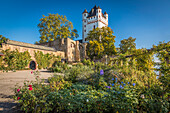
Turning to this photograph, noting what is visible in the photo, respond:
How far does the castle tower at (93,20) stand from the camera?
129 feet

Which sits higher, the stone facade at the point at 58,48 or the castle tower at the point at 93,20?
the castle tower at the point at 93,20

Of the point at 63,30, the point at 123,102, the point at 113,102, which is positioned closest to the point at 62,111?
the point at 113,102

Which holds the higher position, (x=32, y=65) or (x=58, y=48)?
(x=58, y=48)

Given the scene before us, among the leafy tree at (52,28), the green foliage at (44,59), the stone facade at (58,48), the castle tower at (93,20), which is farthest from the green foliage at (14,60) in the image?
the castle tower at (93,20)

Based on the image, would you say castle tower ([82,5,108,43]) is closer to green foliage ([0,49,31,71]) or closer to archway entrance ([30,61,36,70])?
archway entrance ([30,61,36,70])

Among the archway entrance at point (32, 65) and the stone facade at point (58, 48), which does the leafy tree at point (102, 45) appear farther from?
the archway entrance at point (32, 65)

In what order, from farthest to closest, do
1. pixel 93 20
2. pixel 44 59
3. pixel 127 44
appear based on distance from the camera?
pixel 93 20
pixel 127 44
pixel 44 59

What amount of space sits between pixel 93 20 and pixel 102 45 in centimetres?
1994

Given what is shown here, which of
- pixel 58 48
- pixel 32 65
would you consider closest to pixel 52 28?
pixel 58 48

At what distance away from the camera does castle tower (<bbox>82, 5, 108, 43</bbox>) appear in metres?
39.3

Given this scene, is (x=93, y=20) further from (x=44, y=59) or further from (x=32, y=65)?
(x=32, y=65)

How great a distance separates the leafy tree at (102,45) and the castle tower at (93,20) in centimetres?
1497

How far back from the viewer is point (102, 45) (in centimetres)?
2366

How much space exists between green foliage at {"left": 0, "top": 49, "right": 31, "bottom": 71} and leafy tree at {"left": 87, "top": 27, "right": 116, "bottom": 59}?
12.5 meters
